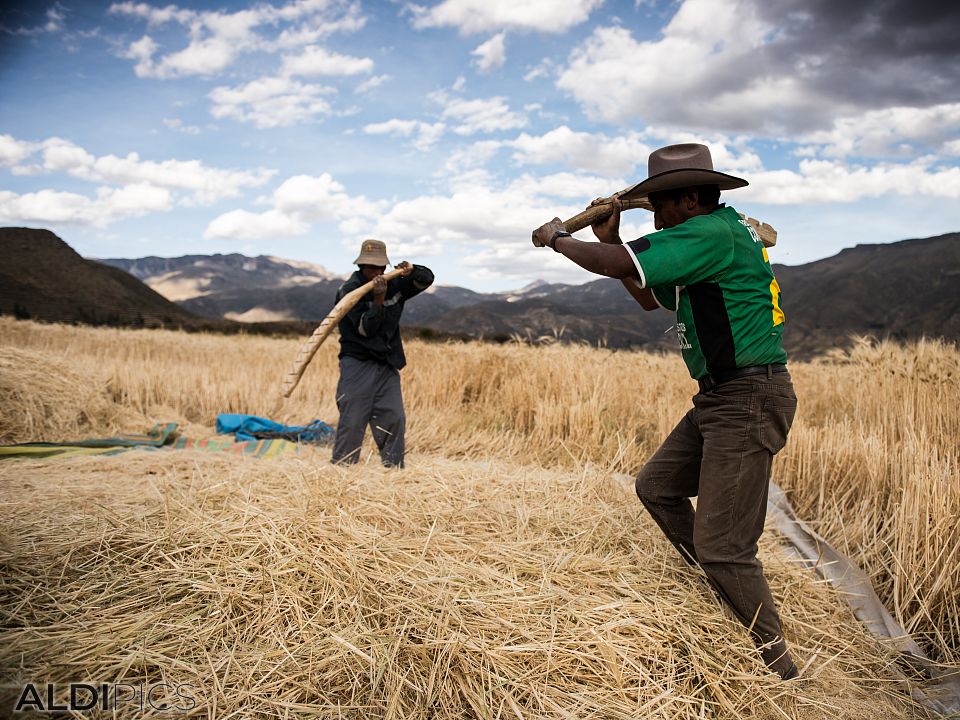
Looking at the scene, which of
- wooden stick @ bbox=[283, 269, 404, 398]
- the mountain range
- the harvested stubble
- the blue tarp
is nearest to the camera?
the harvested stubble

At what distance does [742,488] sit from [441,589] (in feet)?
3.49

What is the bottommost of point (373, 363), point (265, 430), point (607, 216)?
point (265, 430)

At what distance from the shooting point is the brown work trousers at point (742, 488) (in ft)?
6.45

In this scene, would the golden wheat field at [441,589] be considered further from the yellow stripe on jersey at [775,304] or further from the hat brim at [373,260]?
the hat brim at [373,260]

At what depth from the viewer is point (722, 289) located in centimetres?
195

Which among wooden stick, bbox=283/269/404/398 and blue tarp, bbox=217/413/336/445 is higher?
wooden stick, bbox=283/269/404/398

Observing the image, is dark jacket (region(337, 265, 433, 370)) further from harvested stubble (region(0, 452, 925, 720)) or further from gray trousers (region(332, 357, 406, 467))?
harvested stubble (region(0, 452, 925, 720))

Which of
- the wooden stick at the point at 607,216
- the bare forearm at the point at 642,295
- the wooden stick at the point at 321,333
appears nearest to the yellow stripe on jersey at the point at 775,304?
the wooden stick at the point at 607,216

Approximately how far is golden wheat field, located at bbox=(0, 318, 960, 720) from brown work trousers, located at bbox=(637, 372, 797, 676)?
0.36 ft

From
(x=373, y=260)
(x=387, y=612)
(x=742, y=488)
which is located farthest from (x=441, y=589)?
(x=373, y=260)

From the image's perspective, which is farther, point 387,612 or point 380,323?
point 380,323

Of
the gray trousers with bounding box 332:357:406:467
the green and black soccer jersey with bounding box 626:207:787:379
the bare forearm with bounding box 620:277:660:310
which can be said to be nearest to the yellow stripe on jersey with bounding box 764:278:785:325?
the green and black soccer jersey with bounding box 626:207:787:379

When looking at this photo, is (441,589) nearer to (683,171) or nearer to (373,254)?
(683,171)

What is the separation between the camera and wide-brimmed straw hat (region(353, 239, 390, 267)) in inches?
172
